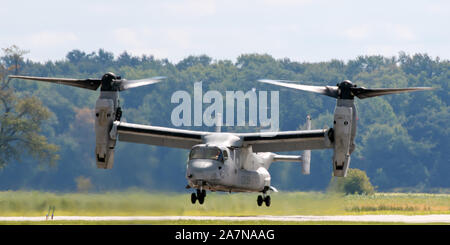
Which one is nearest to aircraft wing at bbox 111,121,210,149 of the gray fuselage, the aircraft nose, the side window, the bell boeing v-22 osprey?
the bell boeing v-22 osprey

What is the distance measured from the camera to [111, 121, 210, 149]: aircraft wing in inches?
1383

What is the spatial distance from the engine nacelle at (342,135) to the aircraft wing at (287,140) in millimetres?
769

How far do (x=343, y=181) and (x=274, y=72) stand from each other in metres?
49.0

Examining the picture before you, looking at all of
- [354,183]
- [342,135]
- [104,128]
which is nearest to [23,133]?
[354,183]

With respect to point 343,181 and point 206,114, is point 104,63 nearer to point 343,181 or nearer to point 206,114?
point 206,114

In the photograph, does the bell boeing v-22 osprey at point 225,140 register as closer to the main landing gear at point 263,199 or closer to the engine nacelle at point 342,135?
the engine nacelle at point 342,135

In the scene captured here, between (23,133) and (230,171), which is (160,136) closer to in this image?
(230,171)

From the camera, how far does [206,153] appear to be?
1297 inches

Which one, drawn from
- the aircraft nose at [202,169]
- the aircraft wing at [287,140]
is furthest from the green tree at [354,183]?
the aircraft nose at [202,169]

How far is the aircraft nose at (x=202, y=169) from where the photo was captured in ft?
105

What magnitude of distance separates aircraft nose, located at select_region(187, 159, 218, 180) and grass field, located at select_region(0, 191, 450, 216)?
445 cm

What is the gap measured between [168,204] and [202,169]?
19.7ft

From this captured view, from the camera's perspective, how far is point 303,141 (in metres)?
34.6
